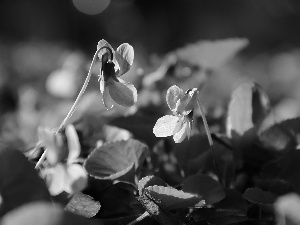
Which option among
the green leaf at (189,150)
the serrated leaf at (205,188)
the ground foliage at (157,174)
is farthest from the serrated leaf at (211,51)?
the serrated leaf at (205,188)

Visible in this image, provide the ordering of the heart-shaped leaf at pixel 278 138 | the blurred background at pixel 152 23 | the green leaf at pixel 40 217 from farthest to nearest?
1. the blurred background at pixel 152 23
2. the heart-shaped leaf at pixel 278 138
3. the green leaf at pixel 40 217

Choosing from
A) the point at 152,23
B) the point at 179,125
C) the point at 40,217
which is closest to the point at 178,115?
the point at 179,125

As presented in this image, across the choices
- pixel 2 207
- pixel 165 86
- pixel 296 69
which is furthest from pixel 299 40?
pixel 2 207

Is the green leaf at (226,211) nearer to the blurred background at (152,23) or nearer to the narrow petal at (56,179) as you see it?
the narrow petal at (56,179)

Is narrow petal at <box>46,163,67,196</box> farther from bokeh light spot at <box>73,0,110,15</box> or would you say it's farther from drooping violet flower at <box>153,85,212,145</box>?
bokeh light spot at <box>73,0,110,15</box>

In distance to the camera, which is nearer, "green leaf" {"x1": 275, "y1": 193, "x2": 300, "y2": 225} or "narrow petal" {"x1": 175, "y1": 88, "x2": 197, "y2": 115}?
"green leaf" {"x1": 275, "y1": 193, "x2": 300, "y2": 225}

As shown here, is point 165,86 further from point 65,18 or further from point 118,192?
point 65,18

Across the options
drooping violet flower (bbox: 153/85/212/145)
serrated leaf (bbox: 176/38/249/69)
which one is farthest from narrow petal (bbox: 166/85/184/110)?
serrated leaf (bbox: 176/38/249/69)
